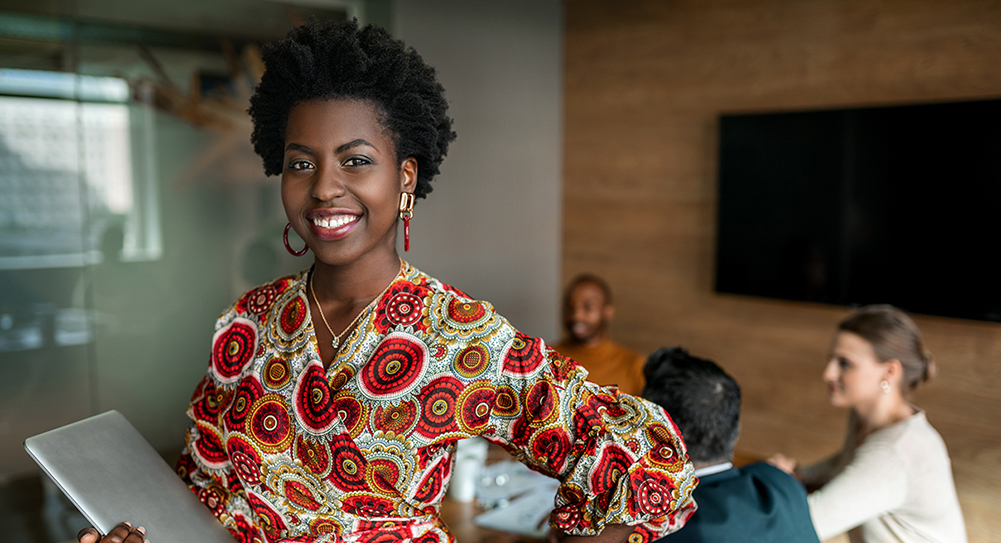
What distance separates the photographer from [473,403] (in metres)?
0.90

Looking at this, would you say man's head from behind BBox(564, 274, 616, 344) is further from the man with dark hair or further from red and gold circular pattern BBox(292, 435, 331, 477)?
red and gold circular pattern BBox(292, 435, 331, 477)

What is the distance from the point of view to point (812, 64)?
3135 millimetres

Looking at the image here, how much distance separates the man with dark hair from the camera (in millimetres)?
1290

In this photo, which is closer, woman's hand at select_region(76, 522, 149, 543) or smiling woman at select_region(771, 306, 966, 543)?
woman's hand at select_region(76, 522, 149, 543)

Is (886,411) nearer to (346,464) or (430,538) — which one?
(430,538)

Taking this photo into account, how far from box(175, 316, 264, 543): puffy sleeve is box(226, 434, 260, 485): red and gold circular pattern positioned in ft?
0.07

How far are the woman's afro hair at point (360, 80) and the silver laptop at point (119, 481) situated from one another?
0.44 m

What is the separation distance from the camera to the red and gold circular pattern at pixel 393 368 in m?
0.91

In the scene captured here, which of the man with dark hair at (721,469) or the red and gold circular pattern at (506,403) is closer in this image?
the red and gold circular pattern at (506,403)

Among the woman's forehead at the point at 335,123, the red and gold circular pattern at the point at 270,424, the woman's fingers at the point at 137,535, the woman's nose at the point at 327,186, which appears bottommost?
the woman's fingers at the point at 137,535

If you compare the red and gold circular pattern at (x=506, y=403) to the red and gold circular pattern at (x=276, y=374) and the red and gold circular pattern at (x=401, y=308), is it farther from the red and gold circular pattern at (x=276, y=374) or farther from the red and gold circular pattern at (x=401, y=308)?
the red and gold circular pattern at (x=276, y=374)

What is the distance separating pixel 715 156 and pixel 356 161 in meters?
2.88

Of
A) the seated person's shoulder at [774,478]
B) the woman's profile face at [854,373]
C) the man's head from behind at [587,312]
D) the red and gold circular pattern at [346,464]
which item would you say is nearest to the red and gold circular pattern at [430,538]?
the red and gold circular pattern at [346,464]

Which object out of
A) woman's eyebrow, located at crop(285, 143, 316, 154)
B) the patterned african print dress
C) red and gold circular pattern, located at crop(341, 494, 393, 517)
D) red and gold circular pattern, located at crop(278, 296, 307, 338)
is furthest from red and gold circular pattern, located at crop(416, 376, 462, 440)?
woman's eyebrow, located at crop(285, 143, 316, 154)
